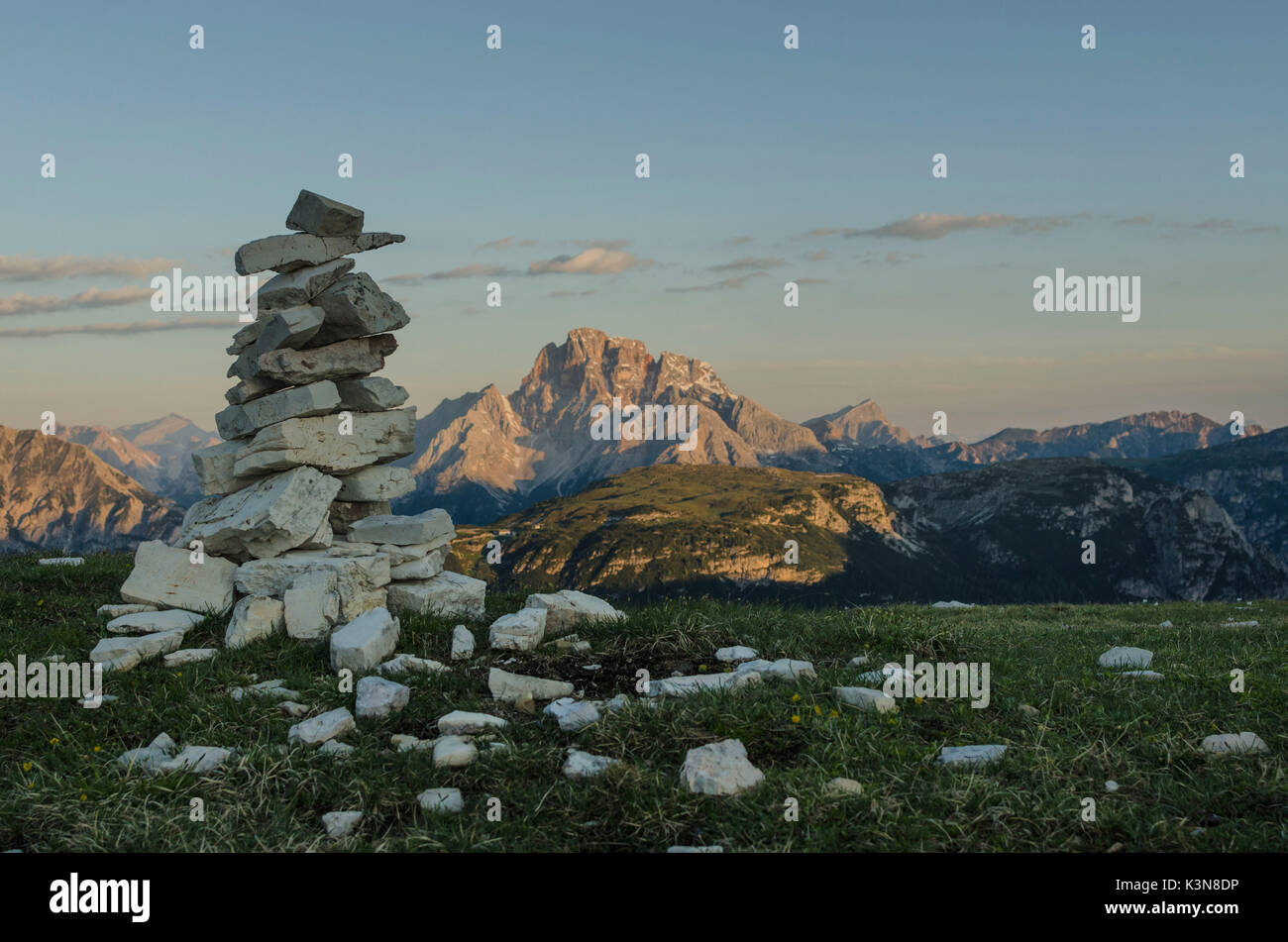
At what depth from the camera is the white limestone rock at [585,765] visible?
343 inches

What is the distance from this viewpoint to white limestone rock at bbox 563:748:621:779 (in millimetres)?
8711

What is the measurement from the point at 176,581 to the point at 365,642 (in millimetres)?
5059

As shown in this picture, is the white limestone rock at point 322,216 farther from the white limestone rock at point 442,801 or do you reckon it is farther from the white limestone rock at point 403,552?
the white limestone rock at point 442,801

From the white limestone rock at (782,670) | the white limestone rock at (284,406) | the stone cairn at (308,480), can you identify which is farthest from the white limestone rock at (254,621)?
the white limestone rock at (782,670)

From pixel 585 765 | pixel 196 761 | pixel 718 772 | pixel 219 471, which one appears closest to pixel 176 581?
pixel 219 471

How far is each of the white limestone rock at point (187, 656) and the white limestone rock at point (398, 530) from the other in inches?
171

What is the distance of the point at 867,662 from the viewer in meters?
12.5

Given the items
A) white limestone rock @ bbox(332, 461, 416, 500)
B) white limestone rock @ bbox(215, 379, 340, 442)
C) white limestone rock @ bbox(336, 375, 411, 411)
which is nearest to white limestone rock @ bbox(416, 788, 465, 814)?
white limestone rock @ bbox(332, 461, 416, 500)

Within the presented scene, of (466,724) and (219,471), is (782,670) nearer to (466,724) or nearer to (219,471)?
(466,724)

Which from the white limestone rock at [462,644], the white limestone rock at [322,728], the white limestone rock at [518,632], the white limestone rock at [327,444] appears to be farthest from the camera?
the white limestone rock at [327,444]

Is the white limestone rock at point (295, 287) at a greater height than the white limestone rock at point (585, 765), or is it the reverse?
the white limestone rock at point (295, 287)

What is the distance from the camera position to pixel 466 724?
10.3 metres
